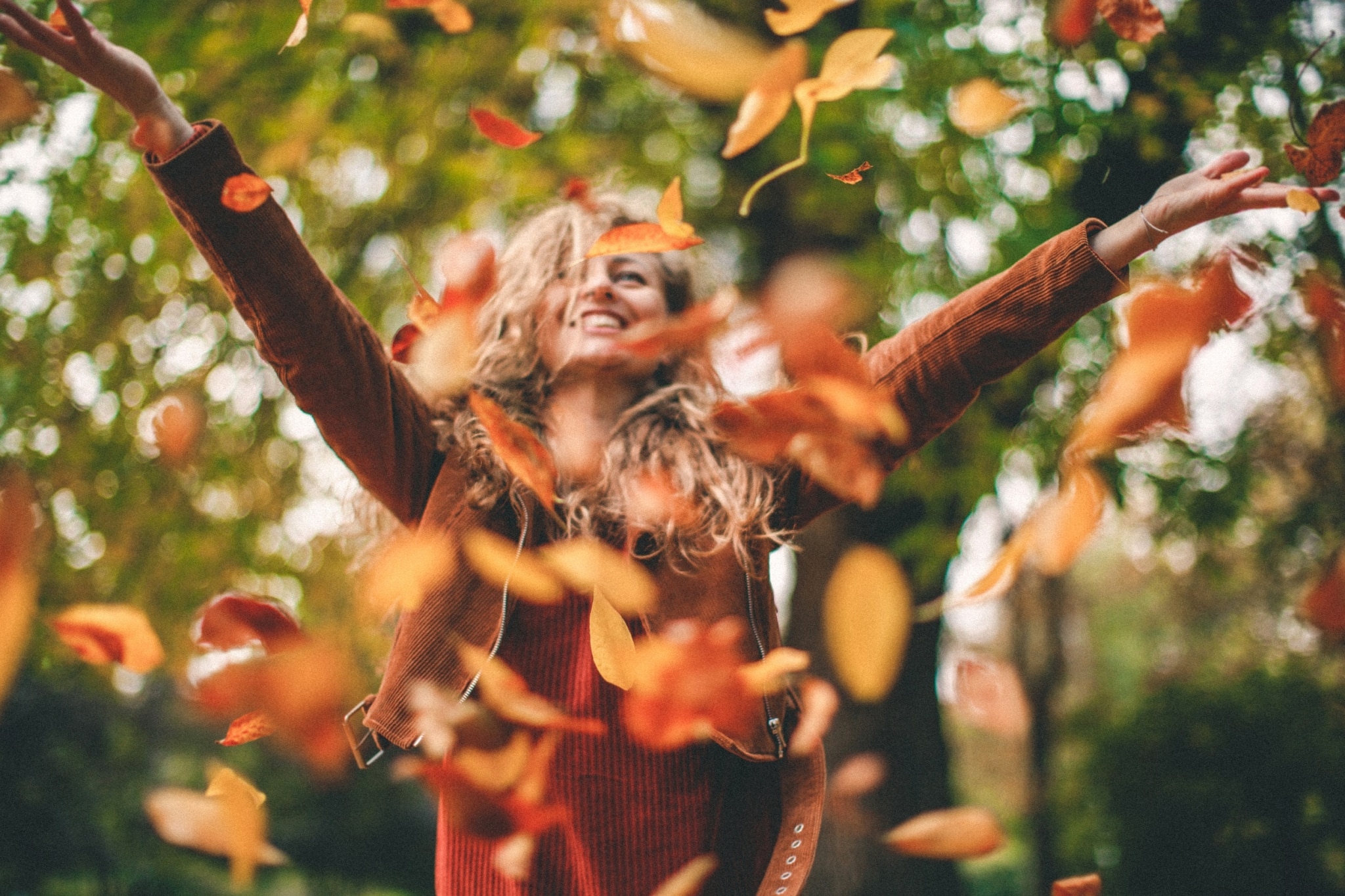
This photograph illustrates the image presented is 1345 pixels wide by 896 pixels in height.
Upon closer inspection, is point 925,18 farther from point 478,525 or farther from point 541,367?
point 478,525

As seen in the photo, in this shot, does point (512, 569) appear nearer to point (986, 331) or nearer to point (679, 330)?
point (679, 330)

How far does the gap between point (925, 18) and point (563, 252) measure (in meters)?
1.61

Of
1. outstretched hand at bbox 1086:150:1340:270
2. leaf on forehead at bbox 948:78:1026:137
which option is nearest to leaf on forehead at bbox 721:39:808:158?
outstretched hand at bbox 1086:150:1340:270

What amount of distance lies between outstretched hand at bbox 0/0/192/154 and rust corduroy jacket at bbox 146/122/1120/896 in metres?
0.04

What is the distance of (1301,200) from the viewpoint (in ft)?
4.04

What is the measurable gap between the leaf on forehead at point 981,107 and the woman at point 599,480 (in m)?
1.58

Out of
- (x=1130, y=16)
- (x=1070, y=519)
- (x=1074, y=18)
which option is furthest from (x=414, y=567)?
(x=1074, y=18)

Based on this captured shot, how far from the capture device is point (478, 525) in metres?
1.55

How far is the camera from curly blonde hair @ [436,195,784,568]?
1.62 metres

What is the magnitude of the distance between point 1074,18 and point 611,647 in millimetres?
1803

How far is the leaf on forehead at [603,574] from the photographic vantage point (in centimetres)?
152

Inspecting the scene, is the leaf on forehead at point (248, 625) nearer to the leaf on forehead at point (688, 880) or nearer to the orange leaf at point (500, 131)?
the leaf on forehead at point (688, 880)

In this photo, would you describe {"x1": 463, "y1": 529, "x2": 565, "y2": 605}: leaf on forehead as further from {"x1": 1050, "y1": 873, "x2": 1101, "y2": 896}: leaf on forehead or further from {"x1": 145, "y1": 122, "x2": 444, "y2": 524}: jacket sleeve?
{"x1": 1050, "y1": 873, "x2": 1101, "y2": 896}: leaf on forehead

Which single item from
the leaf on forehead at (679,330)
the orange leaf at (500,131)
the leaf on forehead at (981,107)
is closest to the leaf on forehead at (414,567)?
the leaf on forehead at (679,330)
